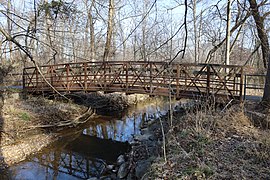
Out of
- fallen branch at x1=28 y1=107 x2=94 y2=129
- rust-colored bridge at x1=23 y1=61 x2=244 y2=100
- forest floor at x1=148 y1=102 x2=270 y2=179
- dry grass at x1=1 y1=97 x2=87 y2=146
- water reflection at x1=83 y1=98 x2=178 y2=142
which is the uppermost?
rust-colored bridge at x1=23 y1=61 x2=244 y2=100

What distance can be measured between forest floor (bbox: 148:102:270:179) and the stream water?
933 mm

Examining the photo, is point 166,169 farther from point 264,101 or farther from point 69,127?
point 69,127

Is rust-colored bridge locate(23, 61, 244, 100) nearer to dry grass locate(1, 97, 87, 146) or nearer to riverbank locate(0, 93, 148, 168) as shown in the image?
dry grass locate(1, 97, 87, 146)

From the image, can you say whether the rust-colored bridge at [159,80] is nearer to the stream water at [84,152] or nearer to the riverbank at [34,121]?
the riverbank at [34,121]

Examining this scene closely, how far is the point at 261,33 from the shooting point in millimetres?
8875

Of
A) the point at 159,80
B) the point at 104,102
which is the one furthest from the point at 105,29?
the point at 104,102

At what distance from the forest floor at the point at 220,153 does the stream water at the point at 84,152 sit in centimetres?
93

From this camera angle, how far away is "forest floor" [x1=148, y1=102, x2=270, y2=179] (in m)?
2.98

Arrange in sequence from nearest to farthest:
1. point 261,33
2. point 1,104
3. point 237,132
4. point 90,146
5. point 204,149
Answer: point 204,149
point 237,132
point 90,146
point 1,104
point 261,33

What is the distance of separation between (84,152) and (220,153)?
455cm

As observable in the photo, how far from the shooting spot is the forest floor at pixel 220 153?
9.77 ft

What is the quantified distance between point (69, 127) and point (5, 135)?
249 cm

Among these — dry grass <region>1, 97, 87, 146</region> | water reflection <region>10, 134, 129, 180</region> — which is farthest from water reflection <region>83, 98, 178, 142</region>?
dry grass <region>1, 97, 87, 146</region>

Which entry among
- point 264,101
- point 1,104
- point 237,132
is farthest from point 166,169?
point 1,104
